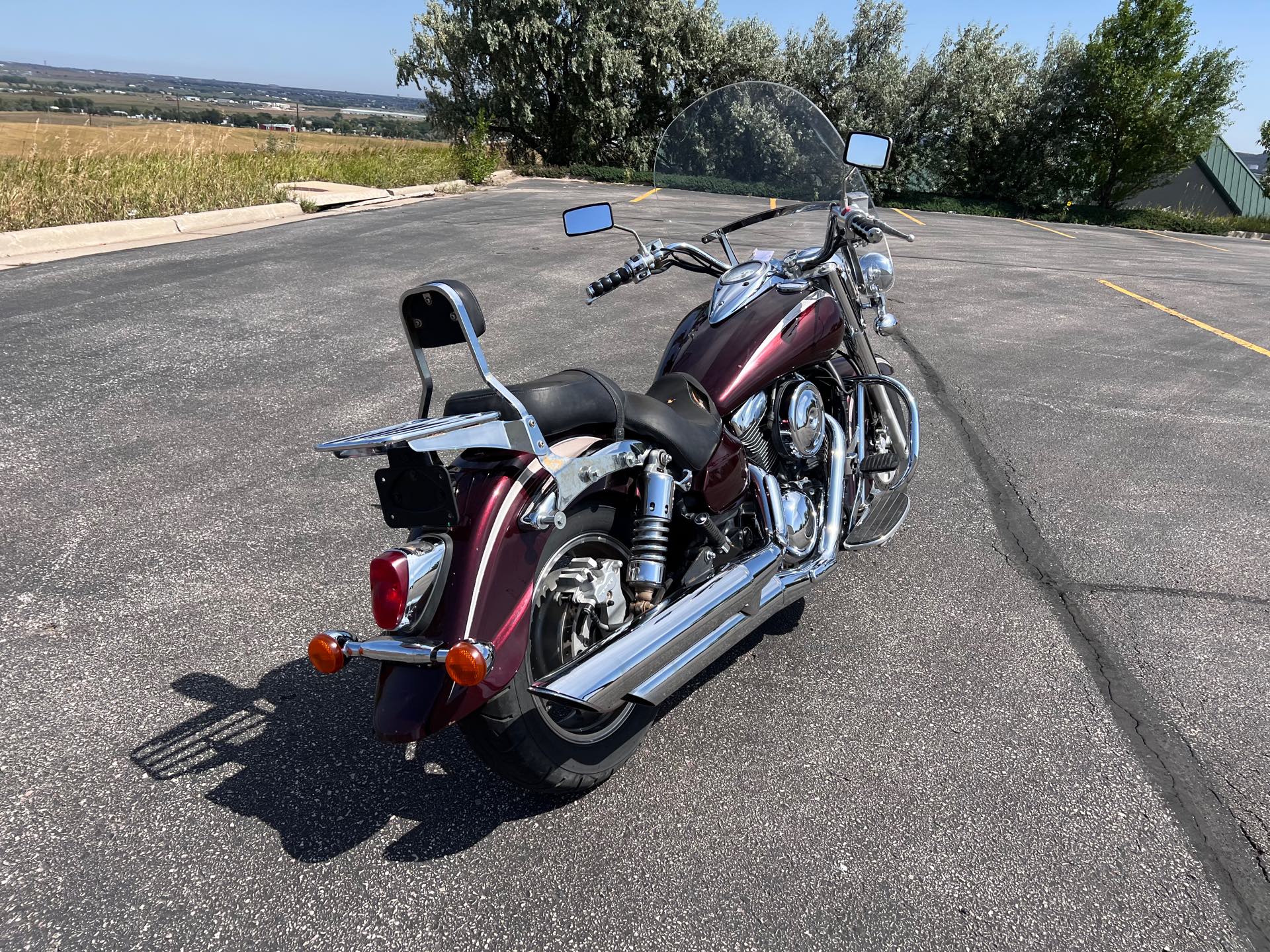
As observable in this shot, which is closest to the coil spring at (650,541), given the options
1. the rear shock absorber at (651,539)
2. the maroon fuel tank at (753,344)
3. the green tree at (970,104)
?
the rear shock absorber at (651,539)

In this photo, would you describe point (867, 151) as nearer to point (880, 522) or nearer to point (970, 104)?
point (880, 522)

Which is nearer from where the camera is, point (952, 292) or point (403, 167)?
point (952, 292)

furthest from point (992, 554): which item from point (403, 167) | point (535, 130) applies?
point (535, 130)

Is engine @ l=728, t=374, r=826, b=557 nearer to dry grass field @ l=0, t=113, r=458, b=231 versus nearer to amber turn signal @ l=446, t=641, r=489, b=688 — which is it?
amber turn signal @ l=446, t=641, r=489, b=688

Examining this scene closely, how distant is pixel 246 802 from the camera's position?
2.67 m

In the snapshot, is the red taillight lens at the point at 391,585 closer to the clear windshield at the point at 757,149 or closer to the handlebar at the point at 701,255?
the handlebar at the point at 701,255

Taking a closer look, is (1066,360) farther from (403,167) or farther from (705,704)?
(403,167)

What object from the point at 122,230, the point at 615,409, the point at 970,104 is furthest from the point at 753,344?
the point at 970,104

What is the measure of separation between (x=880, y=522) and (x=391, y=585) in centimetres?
248

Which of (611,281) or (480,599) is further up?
(611,281)

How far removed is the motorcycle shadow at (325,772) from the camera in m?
2.59

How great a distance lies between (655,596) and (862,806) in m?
0.88

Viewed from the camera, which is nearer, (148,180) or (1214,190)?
(148,180)

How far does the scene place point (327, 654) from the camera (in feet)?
7.40
